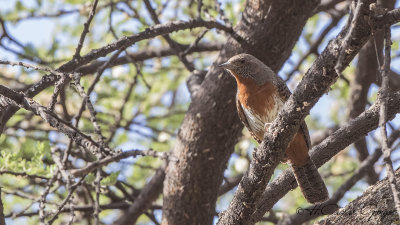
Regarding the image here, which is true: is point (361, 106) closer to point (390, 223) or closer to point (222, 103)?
point (222, 103)

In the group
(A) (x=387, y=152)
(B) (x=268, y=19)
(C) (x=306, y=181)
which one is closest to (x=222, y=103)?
(B) (x=268, y=19)

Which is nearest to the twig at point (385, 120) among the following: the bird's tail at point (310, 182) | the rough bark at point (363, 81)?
the bird's tail at point (310, 182)

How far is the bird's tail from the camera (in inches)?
164

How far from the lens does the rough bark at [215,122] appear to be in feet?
15.7

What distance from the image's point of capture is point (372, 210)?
3.01 m

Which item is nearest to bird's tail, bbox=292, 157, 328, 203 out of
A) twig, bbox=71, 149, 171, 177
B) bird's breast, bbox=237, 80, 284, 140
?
bird's breast, bbox=237, 80, 284, 140

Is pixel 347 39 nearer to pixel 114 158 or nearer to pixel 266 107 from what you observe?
pixel 114 158

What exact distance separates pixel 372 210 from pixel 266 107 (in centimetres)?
169

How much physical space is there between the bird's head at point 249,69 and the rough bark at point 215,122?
0.26 meters

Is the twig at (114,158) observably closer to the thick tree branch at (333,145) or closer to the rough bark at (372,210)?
the thick tree branch at (333,145)

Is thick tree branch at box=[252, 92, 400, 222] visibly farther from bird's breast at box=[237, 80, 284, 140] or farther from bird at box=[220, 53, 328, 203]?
bird's breast at box=[237, 80, 284, 140]

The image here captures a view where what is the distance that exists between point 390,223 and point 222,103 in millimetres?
2364

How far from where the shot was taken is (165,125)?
24.7 ft

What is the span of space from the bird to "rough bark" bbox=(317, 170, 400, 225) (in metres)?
0.98
